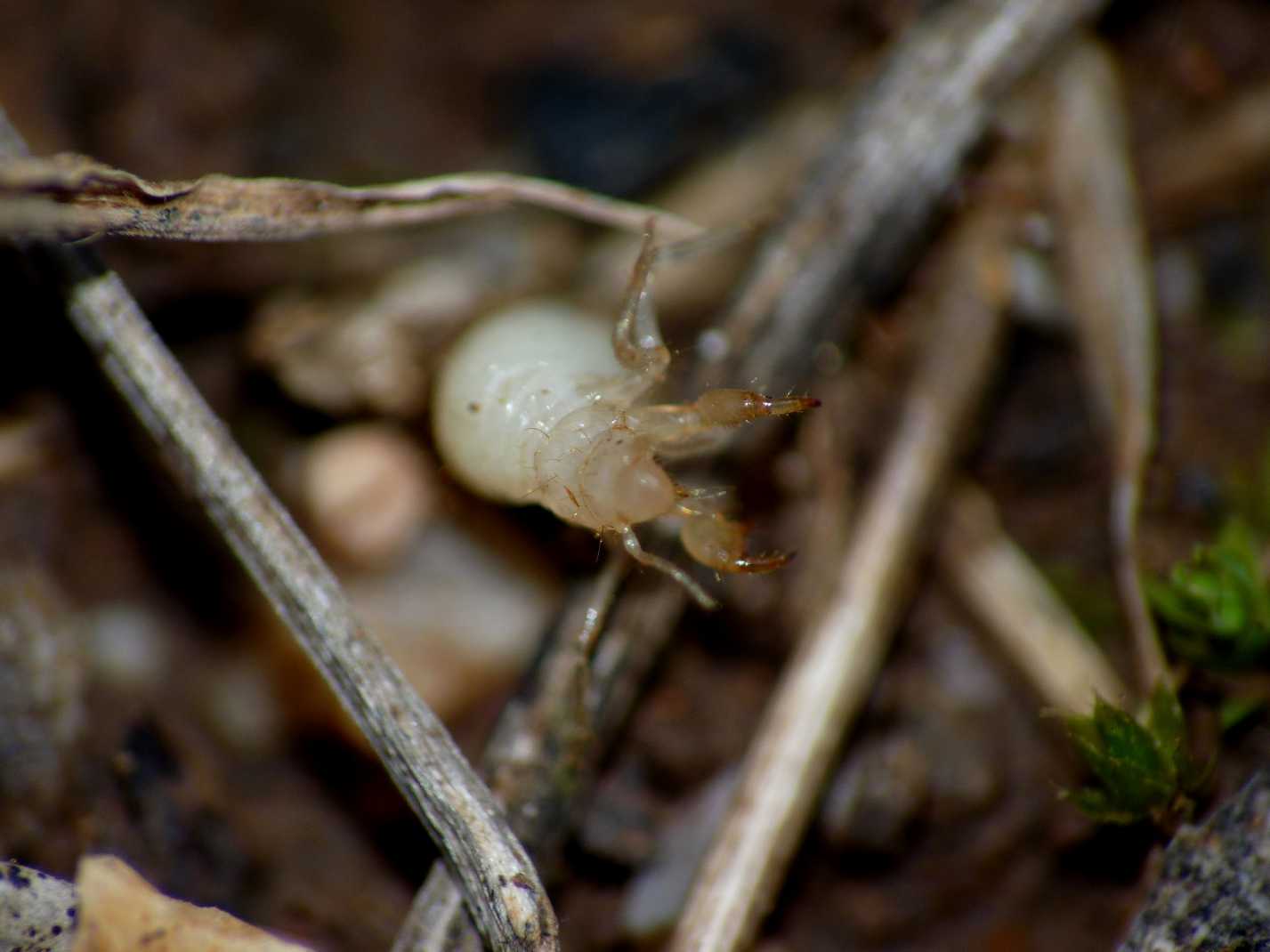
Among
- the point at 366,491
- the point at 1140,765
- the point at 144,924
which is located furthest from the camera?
the point at 366,491

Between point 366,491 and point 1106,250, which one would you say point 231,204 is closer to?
point 366,491

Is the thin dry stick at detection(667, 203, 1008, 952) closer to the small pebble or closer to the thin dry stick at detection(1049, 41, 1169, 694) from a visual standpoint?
the thin dry stick at detection(1049, 41, 1169, 694)

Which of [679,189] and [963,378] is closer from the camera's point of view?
[963,378]

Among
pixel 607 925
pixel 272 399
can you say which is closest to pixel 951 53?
pixel 272 399

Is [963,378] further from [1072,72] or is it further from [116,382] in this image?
[116,382]

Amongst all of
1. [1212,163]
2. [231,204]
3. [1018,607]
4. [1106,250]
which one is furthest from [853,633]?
[1212,163]
